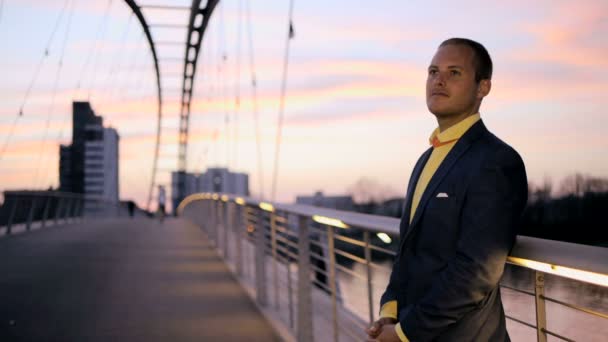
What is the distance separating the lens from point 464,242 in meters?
1.77

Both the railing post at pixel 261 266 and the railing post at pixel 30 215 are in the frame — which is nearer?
the railing post at pixel 261 266

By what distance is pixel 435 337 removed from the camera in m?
1.93

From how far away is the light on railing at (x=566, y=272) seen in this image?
5.05ft

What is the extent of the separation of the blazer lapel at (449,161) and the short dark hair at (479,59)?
12 centimetres

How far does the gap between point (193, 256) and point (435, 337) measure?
960cm

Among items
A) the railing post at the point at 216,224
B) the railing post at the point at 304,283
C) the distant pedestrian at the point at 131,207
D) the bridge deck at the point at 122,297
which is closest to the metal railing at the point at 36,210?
the bridge deck at the point at 122,297

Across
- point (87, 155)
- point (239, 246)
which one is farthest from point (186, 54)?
point (87, 155)

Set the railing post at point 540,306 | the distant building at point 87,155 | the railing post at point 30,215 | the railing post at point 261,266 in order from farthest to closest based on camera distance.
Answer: the distant building at point 87,155
the railing post at point 30,215
the railing post at point 261,266
the railing post at point 540,306

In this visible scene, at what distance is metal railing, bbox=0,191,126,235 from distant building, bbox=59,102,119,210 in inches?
3601

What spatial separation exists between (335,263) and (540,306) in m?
2.18

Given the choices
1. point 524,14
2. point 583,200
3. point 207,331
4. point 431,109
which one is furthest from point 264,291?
point 431,109

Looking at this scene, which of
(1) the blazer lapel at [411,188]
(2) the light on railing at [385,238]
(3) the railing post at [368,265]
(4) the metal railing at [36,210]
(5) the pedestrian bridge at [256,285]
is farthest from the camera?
(4) the metal railing at [36,210]

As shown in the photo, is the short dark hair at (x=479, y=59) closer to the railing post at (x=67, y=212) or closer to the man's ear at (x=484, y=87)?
the man's ear at (x=484, y=87)

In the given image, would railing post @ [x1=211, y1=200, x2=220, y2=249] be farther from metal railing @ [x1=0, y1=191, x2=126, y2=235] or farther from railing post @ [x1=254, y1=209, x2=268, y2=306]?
railing post @ [x1=254, y1=209, x2=268, y2=306]
